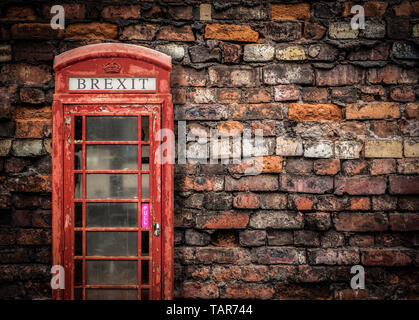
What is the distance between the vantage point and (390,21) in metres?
2.25

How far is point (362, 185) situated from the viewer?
224 centimetres

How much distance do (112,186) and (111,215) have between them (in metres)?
0.20

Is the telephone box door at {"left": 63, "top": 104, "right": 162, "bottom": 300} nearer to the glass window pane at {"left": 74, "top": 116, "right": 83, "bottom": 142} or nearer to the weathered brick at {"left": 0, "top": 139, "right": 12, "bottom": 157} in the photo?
the glass window pane at {"left": 74, "top": 116, "right": 83, "bottom": 142}

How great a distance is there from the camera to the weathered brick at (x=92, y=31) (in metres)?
2.28

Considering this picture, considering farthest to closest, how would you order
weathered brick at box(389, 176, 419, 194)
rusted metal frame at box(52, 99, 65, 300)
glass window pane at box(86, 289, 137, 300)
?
weathered brick at box(389, 176, 419, 194), glass window pane at box(86, 289, 137, 300), rusted metal frame at box(52, 99, 65, 300)

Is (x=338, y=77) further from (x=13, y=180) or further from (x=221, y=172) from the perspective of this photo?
(x=13, y=180)

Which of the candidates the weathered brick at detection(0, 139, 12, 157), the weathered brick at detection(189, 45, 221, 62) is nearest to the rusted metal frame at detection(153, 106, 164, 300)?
the weathered brick at detection(189, 45, 221, 62)

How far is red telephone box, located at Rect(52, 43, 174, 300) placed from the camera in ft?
6.54

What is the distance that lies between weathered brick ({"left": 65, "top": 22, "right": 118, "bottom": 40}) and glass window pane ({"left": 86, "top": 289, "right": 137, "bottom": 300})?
1.85m

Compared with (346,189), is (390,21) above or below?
above

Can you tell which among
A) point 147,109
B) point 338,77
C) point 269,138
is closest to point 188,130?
point 147,109

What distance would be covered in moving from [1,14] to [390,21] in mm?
2949

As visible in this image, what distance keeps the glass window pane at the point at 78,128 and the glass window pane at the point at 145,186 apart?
50cm

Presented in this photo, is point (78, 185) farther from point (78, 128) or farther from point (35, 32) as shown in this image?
point (35, 32)
